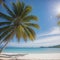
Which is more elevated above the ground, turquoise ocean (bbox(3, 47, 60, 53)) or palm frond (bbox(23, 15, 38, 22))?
palm frond (bbox(23, 15, 38, 22))

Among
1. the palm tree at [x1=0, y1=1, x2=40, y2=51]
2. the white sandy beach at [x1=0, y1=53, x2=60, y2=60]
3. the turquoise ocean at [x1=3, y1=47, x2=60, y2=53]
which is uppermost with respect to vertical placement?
the palm tree at [x1=0, y1=1, x2=40, y2=51]

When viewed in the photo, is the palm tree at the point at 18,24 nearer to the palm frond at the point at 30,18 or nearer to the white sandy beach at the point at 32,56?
the palm frond at the point at 30,18

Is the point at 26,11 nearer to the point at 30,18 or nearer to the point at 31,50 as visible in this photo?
the point at 30,18

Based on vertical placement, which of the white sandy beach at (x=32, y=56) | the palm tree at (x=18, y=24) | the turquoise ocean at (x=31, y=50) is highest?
the palm tree at (x=18, y=24)

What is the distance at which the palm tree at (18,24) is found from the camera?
228 centimetres

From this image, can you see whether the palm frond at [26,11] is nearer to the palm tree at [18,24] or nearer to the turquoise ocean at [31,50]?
the palm tree at [18,24]

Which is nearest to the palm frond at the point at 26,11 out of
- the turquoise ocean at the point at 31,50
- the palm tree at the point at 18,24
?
the palm tree at the point at 18,24

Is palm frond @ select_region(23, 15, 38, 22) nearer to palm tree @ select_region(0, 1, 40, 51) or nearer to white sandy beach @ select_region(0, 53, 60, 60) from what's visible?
palm tree @ select_region(0, 1, 40, 51)

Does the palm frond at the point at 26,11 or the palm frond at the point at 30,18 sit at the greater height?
the palm frond at the point at 26,11

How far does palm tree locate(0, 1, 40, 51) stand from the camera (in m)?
2.28

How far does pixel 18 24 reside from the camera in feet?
7.98

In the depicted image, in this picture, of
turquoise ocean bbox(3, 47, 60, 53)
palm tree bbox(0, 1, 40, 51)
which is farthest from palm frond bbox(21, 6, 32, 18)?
turquoise ocean bbox(3, 47, 60, 53)

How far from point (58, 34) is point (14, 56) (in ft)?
2.77

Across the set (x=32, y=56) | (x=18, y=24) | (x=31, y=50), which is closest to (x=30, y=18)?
(x=18, y=24)
